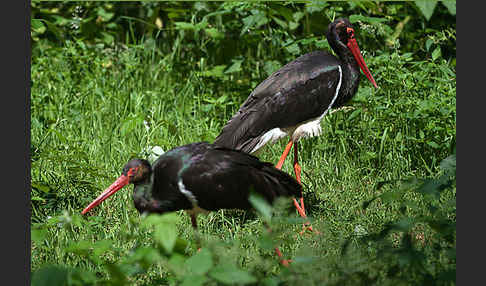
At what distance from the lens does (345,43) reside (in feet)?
15.2

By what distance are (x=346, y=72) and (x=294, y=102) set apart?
20.2 inches

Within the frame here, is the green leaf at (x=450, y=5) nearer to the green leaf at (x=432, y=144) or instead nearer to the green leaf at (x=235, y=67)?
the green leaf at (x=432, y=144)

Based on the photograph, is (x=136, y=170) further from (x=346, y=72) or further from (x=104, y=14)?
(x=104, y=14)

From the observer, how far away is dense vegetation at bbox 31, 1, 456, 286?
2523 mm

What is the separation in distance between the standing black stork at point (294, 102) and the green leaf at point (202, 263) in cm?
195

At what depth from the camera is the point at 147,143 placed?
473cm

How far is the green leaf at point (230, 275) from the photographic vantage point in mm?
2096

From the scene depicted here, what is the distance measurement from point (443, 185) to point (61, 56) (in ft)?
14.2

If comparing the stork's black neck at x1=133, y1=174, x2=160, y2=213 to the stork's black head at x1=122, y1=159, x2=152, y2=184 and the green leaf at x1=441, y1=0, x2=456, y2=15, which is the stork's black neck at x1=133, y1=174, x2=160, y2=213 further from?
the green leaf at x1=441, y1=0, x2=456, y2=15

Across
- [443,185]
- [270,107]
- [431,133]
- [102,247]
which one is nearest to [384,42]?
[431,133]

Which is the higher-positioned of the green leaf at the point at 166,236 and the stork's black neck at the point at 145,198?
the green leaf at the point at 166,236

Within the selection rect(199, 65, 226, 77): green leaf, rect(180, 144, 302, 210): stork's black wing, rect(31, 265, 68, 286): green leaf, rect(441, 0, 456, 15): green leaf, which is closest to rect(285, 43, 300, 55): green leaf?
rect(199, 65, 226, 77): green leaf

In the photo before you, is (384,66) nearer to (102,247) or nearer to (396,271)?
(396,271)

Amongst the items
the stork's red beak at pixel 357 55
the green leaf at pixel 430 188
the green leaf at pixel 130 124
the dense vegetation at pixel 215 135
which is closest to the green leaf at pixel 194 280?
the dense vegetation at pixel 215 135
